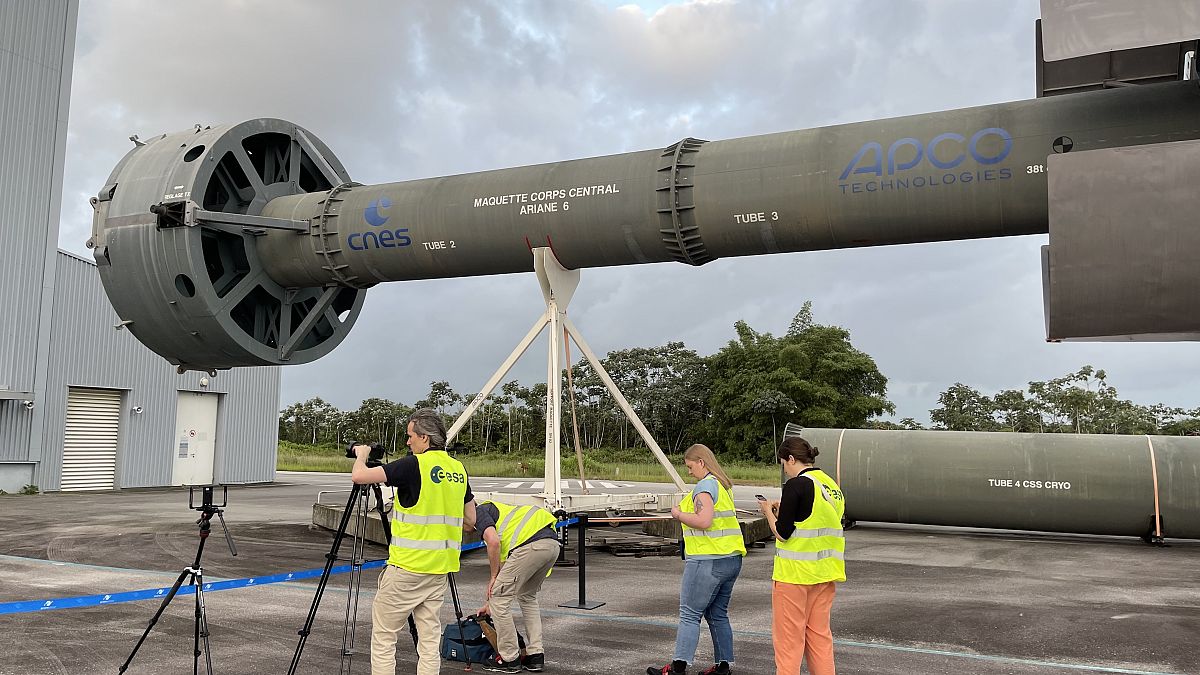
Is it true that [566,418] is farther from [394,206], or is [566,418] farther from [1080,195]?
[1080,195]

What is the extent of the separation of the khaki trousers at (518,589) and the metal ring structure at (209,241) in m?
6.32

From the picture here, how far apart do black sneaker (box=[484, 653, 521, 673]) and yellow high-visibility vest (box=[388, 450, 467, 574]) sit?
43.6 inches

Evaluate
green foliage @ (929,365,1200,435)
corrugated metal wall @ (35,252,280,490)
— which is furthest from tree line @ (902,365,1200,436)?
corrugated metal wall @ (35,252,280,490)

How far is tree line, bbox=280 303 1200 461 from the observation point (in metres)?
47.5

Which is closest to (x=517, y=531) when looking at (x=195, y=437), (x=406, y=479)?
(x=406, y=479)

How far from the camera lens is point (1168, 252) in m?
5.47

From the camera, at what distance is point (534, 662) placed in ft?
18.5

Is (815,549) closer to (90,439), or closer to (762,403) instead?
(90,439)

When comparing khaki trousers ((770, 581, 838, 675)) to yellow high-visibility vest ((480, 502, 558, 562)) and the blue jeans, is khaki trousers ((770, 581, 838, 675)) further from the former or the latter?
yellow high-visibility vest ((480, 502, 558, 562))

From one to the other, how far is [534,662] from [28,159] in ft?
68.9

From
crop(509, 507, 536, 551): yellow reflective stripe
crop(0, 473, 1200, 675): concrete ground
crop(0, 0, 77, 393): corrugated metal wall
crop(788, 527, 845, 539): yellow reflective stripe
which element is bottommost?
crop(0, 473, 1200, 675): concrete ground

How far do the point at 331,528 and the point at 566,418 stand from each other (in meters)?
40.4

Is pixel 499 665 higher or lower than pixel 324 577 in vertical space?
lower

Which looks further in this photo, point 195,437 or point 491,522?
point 195,437
